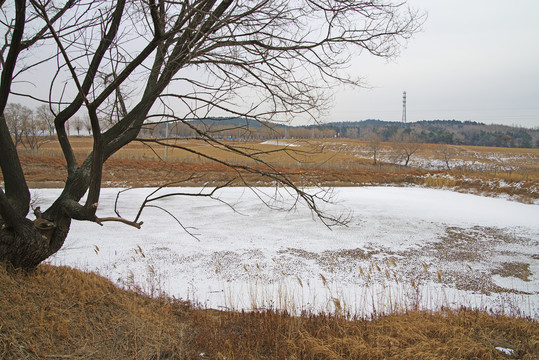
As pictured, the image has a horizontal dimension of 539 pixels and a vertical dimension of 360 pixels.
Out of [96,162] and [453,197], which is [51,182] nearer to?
[96,162]

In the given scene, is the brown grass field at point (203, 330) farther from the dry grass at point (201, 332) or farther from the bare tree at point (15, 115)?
the bare tree at point (15, 115)

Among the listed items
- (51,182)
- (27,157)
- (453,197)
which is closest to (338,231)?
(453,197)

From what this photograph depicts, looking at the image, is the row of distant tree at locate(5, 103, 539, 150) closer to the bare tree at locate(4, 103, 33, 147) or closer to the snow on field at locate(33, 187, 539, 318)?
the bare tree at locate(4, 103, 33, 147)

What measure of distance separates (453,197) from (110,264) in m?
19.3

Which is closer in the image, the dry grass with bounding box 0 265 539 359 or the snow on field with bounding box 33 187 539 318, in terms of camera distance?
the dry grass with bounding box 0 265 539 359

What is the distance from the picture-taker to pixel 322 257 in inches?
333

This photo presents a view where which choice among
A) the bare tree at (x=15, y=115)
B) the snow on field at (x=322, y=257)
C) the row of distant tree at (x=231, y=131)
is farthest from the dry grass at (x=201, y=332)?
the bare tree at (x=15, y=115)

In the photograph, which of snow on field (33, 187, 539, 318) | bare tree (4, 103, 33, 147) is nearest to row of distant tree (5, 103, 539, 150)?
bare tree (4, 103, 33, 147)

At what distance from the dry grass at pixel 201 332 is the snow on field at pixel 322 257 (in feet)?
1.60

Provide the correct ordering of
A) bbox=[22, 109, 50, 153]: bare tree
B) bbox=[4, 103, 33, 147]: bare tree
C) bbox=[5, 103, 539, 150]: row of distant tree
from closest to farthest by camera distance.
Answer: bbox=[5, 103, 539, 150]: row of distant tree
bbox=[4, 103, 33, 147]: bare tree
bbox=[22, 109, 50, 153]: bare tree

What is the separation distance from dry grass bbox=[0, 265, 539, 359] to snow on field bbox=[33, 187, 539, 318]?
489mm

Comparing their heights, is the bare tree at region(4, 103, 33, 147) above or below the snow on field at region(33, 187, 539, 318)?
above

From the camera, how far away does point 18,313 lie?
303 cm

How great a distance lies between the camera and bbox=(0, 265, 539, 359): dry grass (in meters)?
2.97
